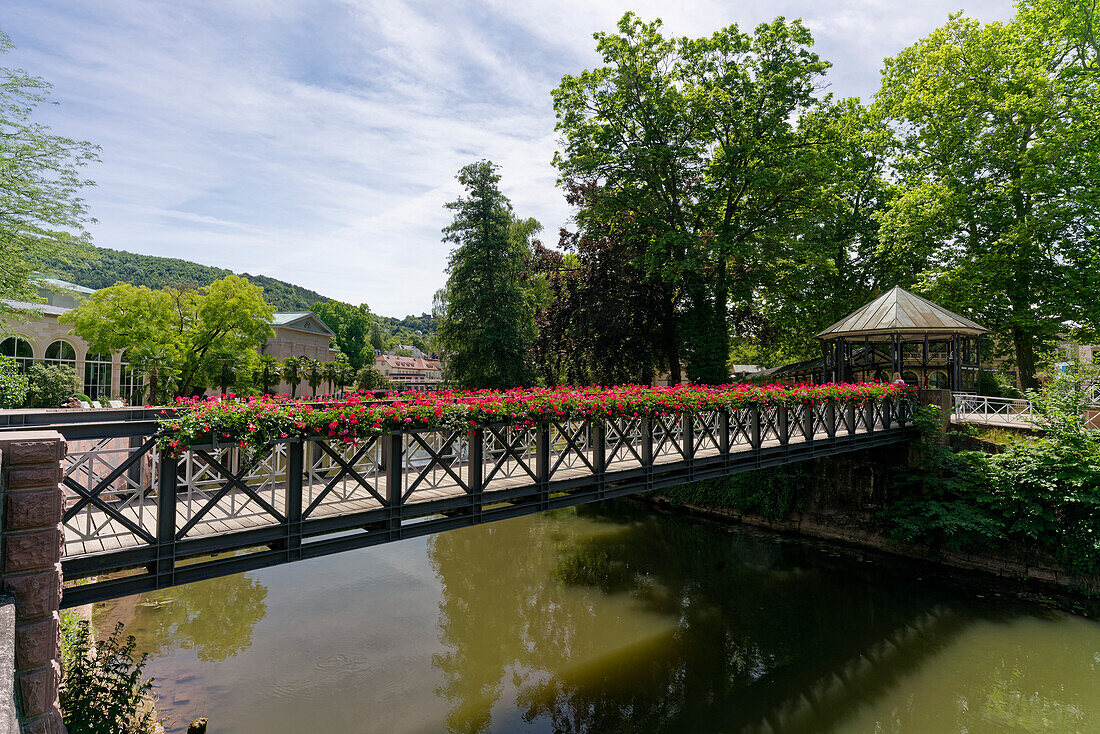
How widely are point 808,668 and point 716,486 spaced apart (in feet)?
33.0

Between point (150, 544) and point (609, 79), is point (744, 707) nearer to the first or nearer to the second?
point (150, 544)

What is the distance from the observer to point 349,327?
8344 cm

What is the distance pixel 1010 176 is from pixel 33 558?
84.6 ft

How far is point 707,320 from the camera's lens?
20.8 m

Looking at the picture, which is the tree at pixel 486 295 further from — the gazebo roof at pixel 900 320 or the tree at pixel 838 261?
the gazebo roof at pixel 900 320

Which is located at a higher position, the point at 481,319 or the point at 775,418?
the point at 481,319

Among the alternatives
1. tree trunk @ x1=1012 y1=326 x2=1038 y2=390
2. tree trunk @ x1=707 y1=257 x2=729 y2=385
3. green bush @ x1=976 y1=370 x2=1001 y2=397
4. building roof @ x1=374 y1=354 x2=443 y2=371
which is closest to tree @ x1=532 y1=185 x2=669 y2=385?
tree trunk @ x1=707 y1=257 x2=729 y2=385

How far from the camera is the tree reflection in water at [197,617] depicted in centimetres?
973

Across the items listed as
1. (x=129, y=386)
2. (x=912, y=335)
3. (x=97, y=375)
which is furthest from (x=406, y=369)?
(x=912, y=335)

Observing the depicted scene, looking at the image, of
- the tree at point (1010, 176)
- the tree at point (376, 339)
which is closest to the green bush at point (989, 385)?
the tree at point (1010, 176)

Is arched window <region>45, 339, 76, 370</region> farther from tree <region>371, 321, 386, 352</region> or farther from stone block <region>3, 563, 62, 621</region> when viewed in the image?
tree <region>371, 321, 386, 352</region>

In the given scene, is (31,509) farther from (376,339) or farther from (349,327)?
(376,339)

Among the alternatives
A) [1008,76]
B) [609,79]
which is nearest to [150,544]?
[609,79]

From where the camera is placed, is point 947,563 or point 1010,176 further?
point 1010,176
